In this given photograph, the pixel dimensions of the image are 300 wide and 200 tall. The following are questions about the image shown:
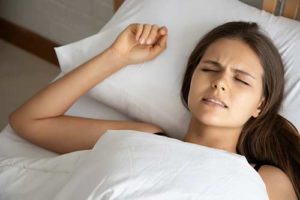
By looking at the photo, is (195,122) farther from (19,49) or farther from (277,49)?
(19,49)

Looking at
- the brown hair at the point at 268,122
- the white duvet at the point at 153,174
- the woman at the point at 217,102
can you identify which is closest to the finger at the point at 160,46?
the woman at the point at 217,102

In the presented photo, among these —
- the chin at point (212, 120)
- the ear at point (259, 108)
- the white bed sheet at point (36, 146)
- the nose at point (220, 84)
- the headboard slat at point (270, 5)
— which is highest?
the headboard slat at point (270, 5)

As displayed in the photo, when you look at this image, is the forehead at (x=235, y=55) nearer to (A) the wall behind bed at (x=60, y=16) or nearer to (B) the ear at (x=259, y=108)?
(B) the ear at (x=259, y=108)

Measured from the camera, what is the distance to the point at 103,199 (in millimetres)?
798

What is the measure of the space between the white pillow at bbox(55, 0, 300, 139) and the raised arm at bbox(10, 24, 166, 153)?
0.13ft

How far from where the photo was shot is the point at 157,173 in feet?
2.72

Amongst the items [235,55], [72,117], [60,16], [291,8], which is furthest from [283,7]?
[60,16]

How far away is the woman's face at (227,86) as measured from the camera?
0.99 meters

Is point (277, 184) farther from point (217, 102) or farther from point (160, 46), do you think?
point (160, 46)

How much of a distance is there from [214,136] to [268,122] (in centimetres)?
15

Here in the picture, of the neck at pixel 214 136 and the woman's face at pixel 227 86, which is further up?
the woman's face at pixel 227 86

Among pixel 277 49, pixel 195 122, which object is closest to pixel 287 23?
pixel 277 49

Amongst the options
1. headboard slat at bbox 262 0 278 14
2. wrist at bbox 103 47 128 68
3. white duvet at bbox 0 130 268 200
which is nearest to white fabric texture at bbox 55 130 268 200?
white duvet at bbox 0 130 268 200

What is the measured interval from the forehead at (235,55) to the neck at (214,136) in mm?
158
